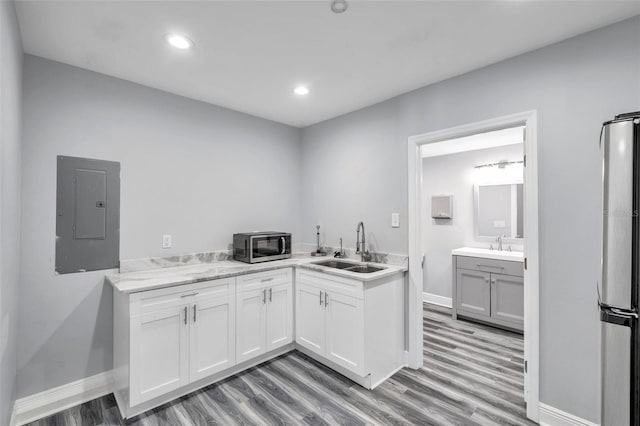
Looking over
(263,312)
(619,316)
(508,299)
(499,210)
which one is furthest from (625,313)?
(499,210)

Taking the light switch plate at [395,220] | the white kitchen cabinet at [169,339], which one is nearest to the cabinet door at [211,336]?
the white kitchen cabinet at [169,339]

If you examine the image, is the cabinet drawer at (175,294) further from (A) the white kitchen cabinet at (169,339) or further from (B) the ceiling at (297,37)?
(B) the ceiling at (297,37)

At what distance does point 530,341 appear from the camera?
2.03 metres

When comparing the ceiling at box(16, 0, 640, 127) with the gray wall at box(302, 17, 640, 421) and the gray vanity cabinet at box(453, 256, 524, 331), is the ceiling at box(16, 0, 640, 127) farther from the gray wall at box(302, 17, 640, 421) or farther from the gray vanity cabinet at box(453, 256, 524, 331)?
the gray vanity cabinet at box(453, 256, 524, 331)

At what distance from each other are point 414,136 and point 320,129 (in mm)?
1336

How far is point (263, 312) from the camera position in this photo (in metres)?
2.77

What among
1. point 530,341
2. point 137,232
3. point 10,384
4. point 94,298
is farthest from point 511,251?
point 10,384

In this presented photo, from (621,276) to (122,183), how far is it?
3.17m

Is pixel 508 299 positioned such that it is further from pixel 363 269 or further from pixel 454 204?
pixel 363 269

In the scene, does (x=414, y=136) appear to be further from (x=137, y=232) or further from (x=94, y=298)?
(x=94, y=298)

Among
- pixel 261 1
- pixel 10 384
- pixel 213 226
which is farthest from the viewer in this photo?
pixel 213 226

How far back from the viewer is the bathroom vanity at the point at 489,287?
344 centimetres

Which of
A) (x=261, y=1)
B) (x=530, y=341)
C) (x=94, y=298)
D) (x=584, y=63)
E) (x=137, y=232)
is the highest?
(x=261, y=1)

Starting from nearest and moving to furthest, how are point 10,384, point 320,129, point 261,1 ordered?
1. point 261,1
2. point 10,384
3. point 320,129
